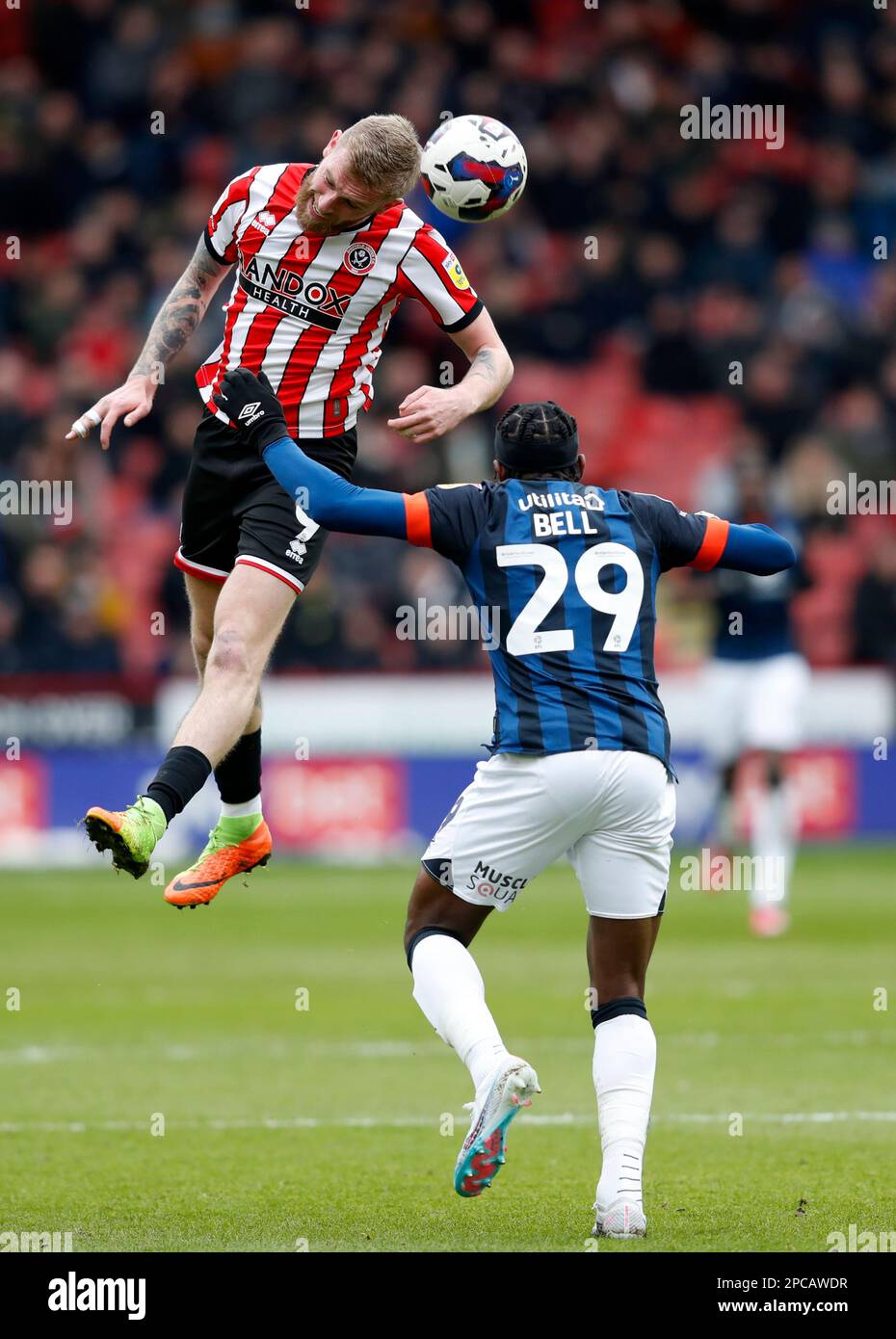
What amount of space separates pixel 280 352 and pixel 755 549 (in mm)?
1930

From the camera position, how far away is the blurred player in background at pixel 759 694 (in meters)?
14.2

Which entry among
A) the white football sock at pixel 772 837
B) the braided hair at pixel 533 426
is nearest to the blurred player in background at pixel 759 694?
the white football sock at pixel 772 837

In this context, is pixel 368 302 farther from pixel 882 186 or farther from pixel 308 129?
pixel 882 186

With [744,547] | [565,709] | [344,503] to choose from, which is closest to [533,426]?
[344,503]

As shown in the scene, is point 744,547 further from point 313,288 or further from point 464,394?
point 313,288

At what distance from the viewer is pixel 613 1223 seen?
233 inches

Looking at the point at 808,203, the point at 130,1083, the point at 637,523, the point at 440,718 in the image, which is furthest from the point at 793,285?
the point at 637,523

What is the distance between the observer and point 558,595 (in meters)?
6.14

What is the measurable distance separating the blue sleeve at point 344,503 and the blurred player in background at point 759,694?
804 centimetres

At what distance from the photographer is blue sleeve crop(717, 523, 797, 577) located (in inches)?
247

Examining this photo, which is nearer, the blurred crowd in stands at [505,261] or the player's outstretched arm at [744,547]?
the player's outstretched arm at [744,547]

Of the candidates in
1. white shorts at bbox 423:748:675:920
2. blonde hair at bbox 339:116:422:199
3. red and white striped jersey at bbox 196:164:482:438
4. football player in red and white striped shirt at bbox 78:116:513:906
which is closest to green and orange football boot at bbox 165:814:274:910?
football player in red and white striped shirt at bbox 78:116:513:906

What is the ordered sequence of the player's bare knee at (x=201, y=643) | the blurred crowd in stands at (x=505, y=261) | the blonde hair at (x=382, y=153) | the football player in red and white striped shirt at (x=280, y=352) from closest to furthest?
the blonde hair at (x=382, y=153)
the football player in red and white striped shirt at (x=280, y=352)
the player's bare knee at (x=201, y=643)
the blurred crowd in stands at (x=505, y=261)

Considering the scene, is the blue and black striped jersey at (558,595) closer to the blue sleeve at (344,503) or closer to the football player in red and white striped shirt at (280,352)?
the blue sleeve at (344,503)
